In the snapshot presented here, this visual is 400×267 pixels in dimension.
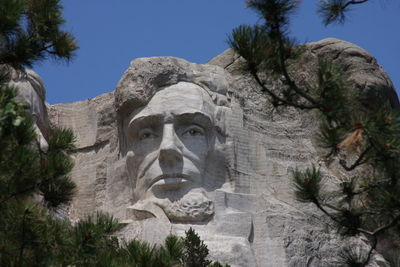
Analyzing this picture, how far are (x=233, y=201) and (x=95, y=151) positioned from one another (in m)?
1.90

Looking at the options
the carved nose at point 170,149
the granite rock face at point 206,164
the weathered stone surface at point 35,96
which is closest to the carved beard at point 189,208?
the granite rock face at point 206,164

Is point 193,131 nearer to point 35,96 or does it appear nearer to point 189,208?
point 189,208

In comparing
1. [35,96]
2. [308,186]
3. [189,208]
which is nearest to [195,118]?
[189,208]

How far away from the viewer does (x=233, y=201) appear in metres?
14.6

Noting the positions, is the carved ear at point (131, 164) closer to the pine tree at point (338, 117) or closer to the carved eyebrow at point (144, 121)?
the carved eyebrow at point (144, 121)

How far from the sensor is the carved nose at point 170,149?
14430 mm

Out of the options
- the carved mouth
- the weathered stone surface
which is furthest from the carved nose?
the weathered stone surface

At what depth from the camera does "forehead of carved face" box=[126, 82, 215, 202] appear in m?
14.5

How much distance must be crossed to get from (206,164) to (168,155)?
53 cm

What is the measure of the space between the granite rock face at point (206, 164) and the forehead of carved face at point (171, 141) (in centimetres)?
1

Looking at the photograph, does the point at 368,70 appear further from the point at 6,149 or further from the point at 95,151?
the point at 6,149

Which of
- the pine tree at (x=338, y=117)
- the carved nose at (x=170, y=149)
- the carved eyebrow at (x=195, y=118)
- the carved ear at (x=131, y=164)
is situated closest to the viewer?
the pine tree at (x=338, y=117)

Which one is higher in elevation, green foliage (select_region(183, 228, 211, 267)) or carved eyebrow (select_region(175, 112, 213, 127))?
carved eyebrow (select_region(175, 112, 213, 127))

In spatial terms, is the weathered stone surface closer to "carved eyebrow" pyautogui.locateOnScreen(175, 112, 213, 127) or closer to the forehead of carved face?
the forehead of carved face
